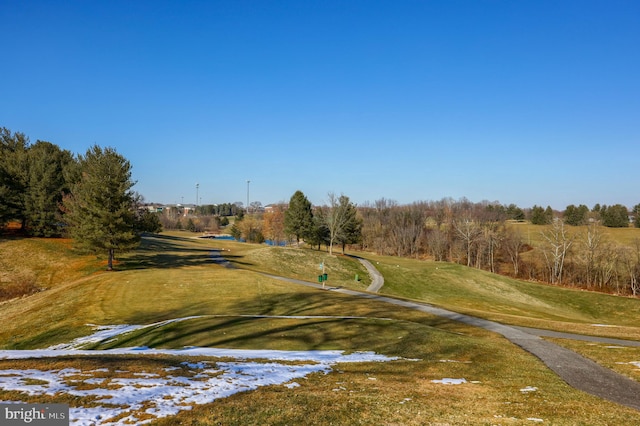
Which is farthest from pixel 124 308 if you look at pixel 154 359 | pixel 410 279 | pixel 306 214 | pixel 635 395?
pixel 306 214

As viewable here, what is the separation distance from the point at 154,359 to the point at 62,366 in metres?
3.05

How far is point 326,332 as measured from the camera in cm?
2005

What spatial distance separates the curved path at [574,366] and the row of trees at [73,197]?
34852 millimetres

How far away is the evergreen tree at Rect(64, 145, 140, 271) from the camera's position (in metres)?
37.2

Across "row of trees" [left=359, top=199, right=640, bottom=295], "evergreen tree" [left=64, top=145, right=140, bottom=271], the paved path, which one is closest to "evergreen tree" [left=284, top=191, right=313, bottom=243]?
the paved path

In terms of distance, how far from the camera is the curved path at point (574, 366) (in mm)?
11852

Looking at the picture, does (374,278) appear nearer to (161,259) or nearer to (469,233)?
(161,259)

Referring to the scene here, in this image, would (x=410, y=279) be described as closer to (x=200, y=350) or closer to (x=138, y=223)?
(x=138, y=223)

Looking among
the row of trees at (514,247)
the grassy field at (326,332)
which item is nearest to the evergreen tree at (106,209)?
the grassy field at (326,332)

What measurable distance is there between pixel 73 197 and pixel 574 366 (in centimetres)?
5535

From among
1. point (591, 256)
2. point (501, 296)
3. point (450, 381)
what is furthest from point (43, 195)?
point (591, 256)

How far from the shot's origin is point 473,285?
51438mm

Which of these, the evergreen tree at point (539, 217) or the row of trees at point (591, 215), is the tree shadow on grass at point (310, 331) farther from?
the evergreen tree at point (539, 217)

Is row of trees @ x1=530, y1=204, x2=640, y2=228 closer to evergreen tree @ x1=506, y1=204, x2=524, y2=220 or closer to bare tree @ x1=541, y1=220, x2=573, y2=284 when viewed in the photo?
evergreen tree @ x1=506, y1=204, x2=524, y2=220
